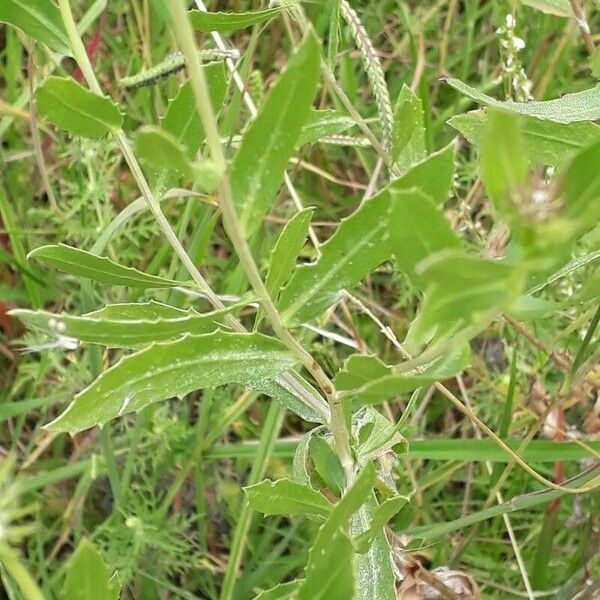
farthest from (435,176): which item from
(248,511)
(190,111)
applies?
(248,511)

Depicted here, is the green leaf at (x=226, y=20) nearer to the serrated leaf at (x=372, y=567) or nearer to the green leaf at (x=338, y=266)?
the green leaf at (x=338, y=266)

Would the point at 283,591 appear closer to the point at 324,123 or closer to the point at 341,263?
the point at 341,263

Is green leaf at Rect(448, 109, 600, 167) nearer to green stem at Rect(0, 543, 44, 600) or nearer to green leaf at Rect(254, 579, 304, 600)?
green leaf at Rect(254, 579, 304, 600)

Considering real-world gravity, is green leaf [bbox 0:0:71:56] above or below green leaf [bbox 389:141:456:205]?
above

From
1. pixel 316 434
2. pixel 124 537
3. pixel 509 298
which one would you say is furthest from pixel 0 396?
pixel 509 298

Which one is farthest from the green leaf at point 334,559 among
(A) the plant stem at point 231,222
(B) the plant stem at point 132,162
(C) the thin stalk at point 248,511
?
(C) the thin stalk at point 248,511

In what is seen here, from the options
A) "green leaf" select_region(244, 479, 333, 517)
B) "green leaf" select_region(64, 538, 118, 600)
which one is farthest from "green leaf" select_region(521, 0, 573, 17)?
"green leaf" select_region(64, 538, 118, 600)
